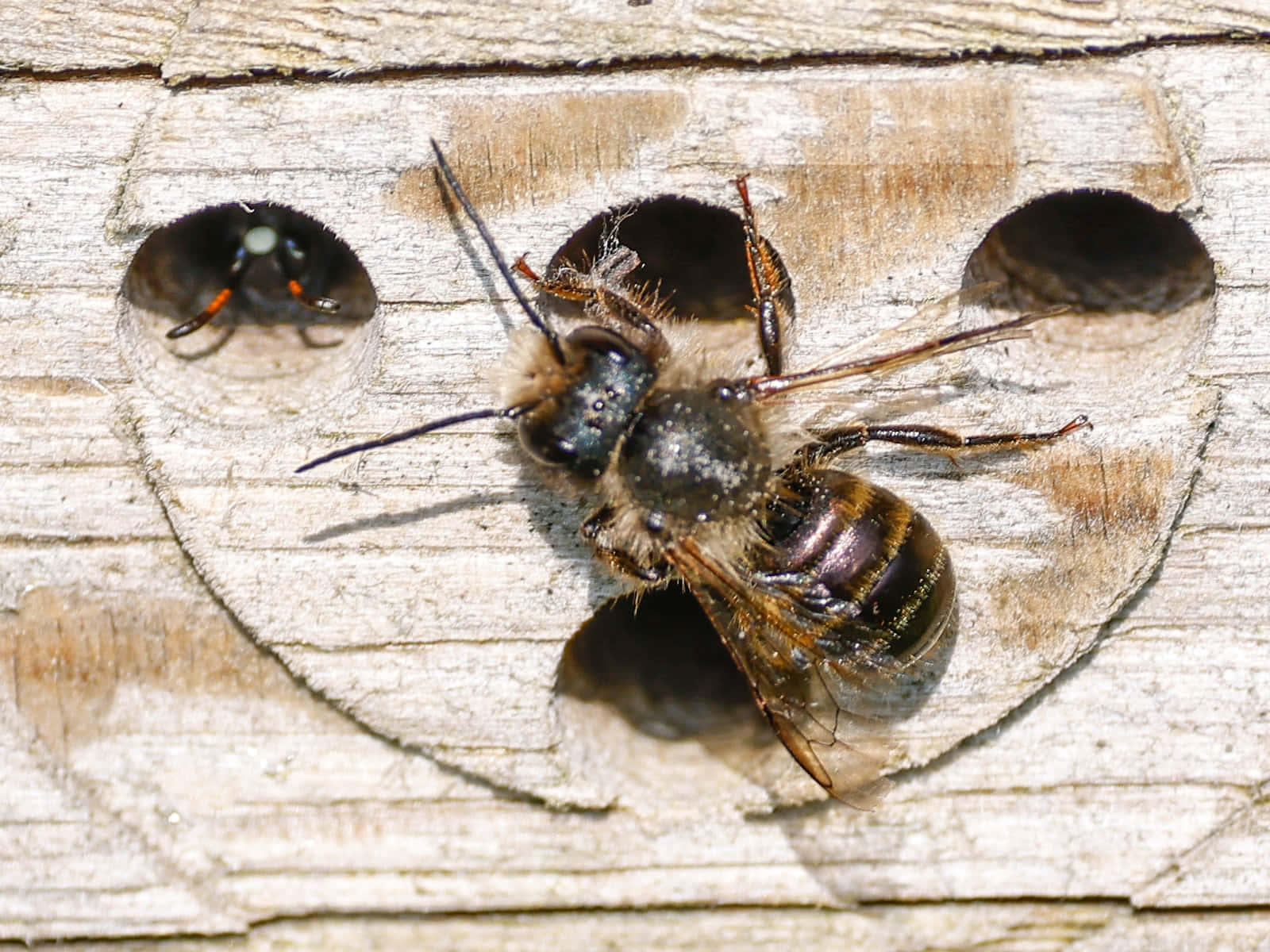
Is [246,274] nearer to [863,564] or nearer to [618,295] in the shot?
[618,295]

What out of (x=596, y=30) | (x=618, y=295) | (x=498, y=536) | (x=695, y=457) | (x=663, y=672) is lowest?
(x=663, y=672)

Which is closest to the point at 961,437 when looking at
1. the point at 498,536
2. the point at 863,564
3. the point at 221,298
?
the point at 863,564

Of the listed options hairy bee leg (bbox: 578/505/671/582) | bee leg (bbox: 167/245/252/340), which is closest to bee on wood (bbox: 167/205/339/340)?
bee leg (bbox: 167/245/252/340)

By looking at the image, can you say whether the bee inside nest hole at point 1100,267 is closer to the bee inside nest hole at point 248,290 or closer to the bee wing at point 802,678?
the bee wing at point 802,678

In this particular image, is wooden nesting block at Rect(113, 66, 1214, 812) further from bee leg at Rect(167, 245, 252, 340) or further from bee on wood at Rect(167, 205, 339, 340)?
bee on wood at Rect(167, 205, 339, 340)

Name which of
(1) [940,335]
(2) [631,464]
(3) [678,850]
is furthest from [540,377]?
(3) [678,850]

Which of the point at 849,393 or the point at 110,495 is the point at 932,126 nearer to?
the point at 849,393

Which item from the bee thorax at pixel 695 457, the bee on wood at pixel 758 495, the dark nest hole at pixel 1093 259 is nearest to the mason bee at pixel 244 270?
the bee on wood at pixel 758 495
